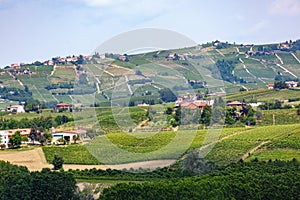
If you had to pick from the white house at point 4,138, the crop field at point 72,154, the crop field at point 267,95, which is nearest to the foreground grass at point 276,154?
the crop field at point 72,154

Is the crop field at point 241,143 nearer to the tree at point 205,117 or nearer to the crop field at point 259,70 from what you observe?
the tree at point 205,117

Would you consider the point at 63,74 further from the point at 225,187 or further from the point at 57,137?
the point at 225,187

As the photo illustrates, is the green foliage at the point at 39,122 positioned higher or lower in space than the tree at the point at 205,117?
lower

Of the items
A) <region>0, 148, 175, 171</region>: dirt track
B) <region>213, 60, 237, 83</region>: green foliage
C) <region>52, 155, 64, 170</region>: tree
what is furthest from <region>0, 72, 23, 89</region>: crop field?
<region>52, 155, 64, 170</region>: tree

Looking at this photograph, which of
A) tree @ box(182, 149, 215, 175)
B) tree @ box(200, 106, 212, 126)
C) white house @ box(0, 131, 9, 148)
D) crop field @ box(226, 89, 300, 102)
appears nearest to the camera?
tree @ box(182, 149, 215, 175)

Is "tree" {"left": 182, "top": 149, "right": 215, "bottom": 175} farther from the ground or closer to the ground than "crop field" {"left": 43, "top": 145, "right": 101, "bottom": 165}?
farther from the ground

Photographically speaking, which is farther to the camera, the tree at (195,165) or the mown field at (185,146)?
the mown field at (185,146)

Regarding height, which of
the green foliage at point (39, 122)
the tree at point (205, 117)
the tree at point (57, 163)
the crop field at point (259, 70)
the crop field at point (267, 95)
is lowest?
the tree at point (57, 163)

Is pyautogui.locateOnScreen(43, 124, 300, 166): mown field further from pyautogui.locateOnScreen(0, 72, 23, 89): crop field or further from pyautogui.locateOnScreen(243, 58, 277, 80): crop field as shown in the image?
pyautogui.locateOnScreen(243, 58, 277, 80): crop field

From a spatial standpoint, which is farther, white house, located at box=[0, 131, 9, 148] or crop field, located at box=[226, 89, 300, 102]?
crop field, located at box=[226, 89, 300, 102]

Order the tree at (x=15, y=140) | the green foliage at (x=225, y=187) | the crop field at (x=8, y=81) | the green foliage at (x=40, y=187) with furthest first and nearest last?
the crop field at (x=8, y=81), the tree at (x=15, y=140), the green foliage at (x=40, y=187), the green foliage at (x=225, y=187)

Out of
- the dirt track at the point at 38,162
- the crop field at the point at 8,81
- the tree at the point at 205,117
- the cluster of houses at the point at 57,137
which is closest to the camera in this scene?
the dirt track at the point at 38,162
